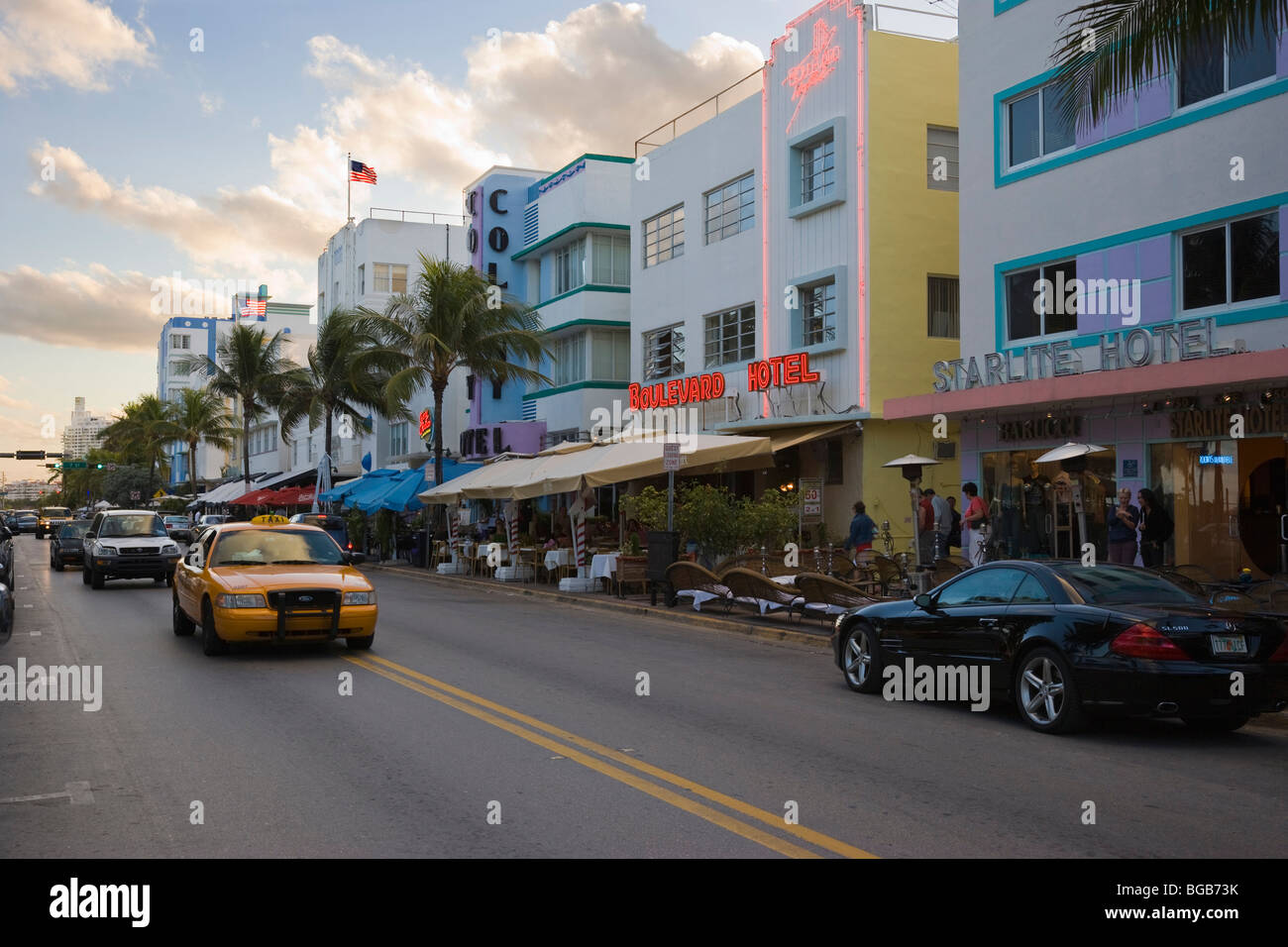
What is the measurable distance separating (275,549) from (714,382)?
16.6m

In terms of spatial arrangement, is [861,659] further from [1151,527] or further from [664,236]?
[664,236]

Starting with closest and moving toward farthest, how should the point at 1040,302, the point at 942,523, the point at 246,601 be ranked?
1. the point at 246,601
2. the point at 1040,302
3. the point at 942,523

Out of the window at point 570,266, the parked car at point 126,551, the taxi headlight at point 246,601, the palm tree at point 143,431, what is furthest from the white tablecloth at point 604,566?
the palm tree at point 143,431

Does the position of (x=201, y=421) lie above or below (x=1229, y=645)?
above

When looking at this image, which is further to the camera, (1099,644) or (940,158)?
(940,158)

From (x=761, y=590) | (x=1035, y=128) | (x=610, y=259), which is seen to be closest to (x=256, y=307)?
(x=610, y=259)

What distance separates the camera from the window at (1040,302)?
64.5 feet

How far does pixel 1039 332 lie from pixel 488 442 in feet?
81.7

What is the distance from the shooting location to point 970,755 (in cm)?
820

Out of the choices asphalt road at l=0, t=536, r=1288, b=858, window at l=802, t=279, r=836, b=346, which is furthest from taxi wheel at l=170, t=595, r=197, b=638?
window at l=802, t=279, r=836, b=346

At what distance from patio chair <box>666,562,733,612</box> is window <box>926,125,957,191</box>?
39.3ft

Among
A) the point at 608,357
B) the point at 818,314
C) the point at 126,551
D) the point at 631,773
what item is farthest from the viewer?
the point at 608,357

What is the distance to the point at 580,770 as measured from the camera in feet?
24.6
